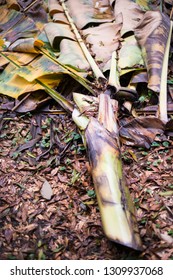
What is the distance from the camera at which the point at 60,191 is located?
2627 mm

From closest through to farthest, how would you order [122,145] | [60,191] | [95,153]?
1. [95,153]
2. [60,191]
3. [122,145]

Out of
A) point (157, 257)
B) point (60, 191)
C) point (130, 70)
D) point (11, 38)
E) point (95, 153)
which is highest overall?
point (11, 38)

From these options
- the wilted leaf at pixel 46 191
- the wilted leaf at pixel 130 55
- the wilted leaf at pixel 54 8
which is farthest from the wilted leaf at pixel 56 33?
the wilted leaf at pixel 46 191

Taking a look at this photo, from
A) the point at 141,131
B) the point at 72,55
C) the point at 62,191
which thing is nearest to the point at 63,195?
the point at 62,191

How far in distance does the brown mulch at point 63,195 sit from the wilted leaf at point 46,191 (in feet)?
0.10

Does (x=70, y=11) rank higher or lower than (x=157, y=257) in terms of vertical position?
higher

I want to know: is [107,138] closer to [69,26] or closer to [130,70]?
[130,70]

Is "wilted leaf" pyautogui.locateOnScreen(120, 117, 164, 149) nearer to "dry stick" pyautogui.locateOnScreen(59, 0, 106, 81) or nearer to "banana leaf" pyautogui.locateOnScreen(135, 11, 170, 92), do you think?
"banana leaf" pyautogui.locateOnScreen(135, 11, 170, 92)

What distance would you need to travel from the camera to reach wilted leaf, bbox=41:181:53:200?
8.53 feet

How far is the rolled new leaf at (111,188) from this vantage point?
6.84 ft

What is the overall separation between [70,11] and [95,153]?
2.15 m

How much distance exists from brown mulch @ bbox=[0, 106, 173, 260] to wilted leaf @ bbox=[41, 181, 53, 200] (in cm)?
3
